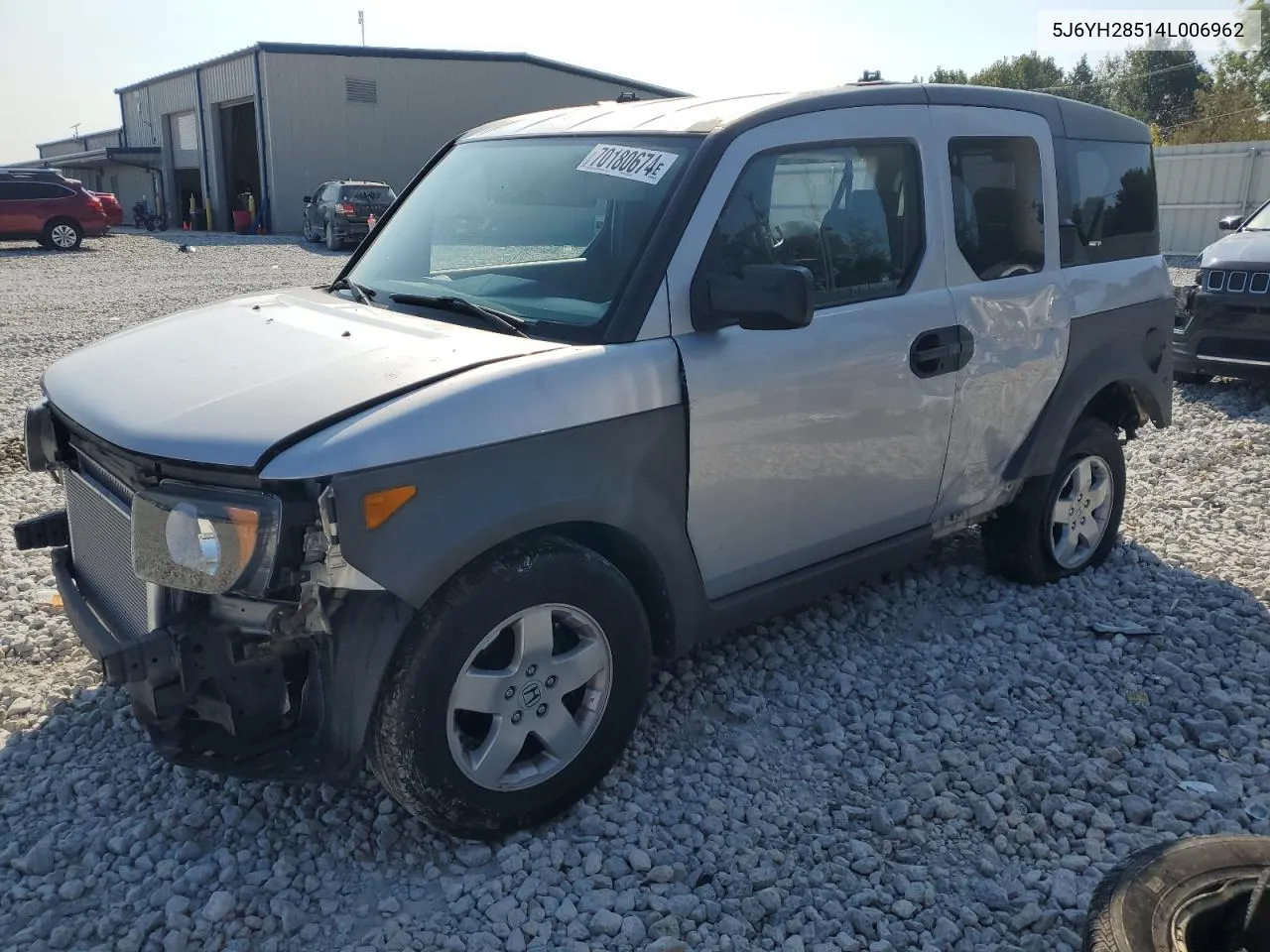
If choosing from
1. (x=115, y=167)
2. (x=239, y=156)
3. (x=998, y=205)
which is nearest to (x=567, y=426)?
(x=998, y=205)

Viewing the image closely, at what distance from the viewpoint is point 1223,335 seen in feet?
28.3

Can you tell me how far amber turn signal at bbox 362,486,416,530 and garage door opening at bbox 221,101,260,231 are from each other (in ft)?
121

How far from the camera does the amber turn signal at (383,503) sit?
2.53 metres

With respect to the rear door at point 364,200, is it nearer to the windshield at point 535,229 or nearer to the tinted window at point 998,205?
the windshield at point 535,229

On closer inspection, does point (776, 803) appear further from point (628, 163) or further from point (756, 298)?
point (628, 163)

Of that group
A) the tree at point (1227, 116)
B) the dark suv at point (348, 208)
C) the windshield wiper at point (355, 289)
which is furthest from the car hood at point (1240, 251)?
the tree at point (1227, 116)

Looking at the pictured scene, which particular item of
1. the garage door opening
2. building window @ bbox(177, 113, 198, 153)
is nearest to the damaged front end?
the garage door opening

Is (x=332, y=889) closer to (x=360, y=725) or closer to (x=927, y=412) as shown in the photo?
(x=360, y=725)

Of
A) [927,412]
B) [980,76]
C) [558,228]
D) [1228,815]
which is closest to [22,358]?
[558,228]

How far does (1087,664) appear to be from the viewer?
4180mm

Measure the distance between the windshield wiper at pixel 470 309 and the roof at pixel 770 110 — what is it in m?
0.85

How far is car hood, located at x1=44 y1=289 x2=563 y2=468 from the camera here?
2605 mm

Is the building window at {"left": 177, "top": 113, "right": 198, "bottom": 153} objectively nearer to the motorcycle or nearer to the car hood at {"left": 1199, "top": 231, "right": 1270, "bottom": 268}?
the motorcycle

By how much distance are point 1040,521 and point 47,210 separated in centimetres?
2580
